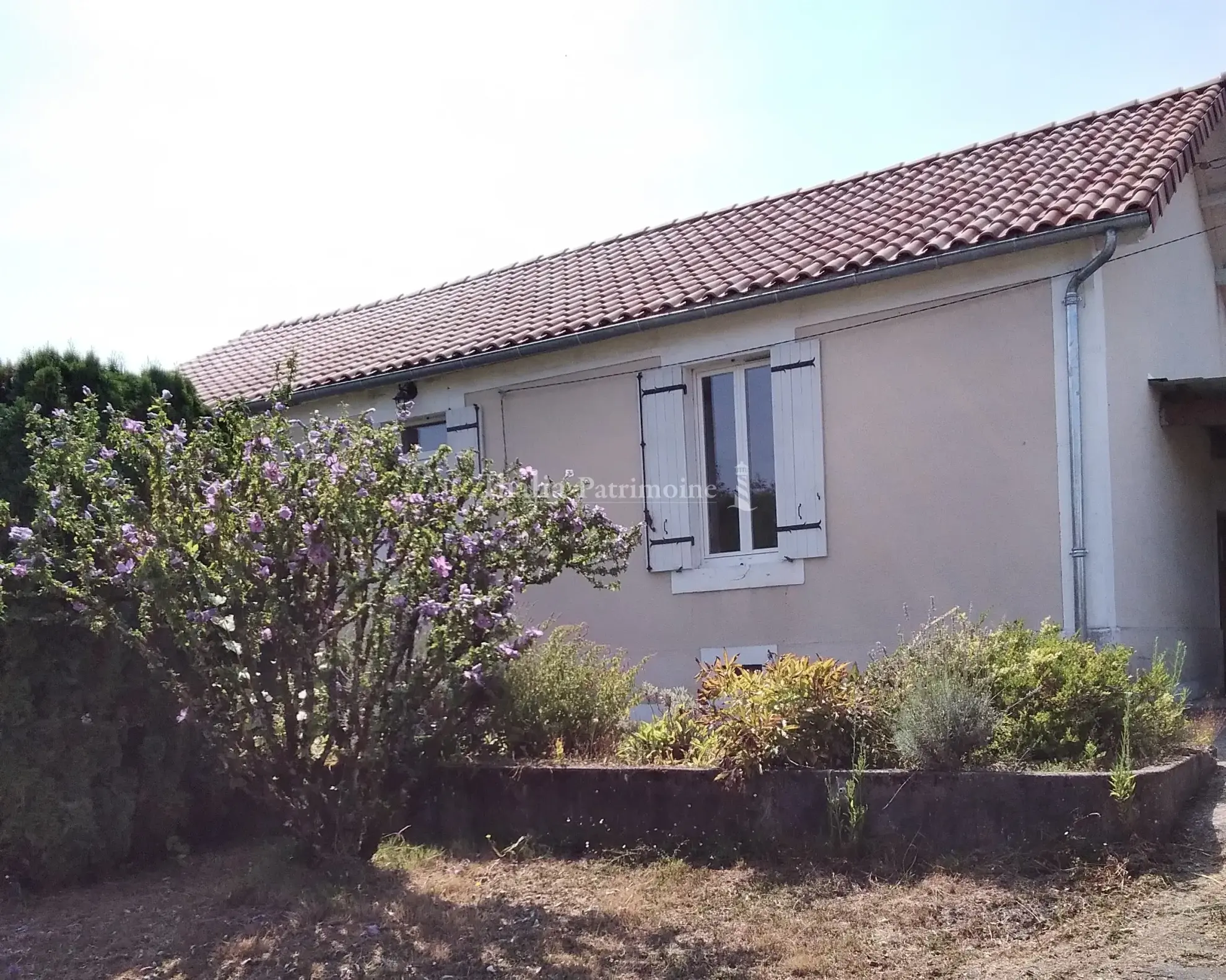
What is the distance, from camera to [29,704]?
4.79 meters

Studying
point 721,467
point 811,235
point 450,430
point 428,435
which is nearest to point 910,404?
point 721,467

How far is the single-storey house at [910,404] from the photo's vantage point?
720 centimetres

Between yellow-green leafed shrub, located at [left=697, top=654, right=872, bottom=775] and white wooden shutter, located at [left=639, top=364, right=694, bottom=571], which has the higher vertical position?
white wooden shutter, located at [left=639, top=364, right=694, bottom=571]

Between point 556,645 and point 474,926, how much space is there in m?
1.98

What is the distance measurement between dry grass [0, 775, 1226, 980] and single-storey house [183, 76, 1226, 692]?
9.51ft

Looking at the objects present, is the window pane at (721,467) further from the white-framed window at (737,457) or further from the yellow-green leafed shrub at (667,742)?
the yellow-green leafed shrub at (667,742)

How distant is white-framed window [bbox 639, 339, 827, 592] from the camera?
808 cm

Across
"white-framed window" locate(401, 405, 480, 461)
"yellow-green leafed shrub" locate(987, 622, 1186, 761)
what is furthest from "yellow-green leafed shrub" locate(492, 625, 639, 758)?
"white-framed window" locate(401, 405, 480, 461)

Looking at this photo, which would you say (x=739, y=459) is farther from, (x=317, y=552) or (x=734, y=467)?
(x=317, y=552)

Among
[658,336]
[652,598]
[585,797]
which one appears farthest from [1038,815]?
[658,336]

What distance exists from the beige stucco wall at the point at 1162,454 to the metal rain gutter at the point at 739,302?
0.57 m

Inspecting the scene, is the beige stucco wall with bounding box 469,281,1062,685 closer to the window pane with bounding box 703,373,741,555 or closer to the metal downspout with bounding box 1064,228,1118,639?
the metal downspout with bounding box 1064,228,1118,639

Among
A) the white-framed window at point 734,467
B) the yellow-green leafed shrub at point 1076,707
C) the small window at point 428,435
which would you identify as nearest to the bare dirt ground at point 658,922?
the yellow-green leafed shrub at point 1076,707

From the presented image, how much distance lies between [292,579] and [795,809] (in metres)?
2.27
